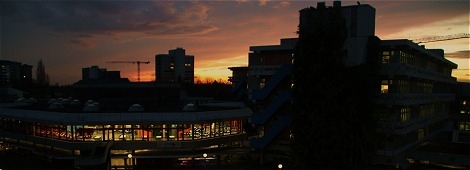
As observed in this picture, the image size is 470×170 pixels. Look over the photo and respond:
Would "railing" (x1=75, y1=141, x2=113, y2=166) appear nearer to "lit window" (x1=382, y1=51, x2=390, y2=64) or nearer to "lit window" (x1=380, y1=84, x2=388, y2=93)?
"lit window" (x1=380, y1=84, x2=388, y2=93)

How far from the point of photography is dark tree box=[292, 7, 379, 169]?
28.0 meters

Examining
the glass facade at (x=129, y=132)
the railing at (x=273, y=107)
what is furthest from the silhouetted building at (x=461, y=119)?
the glass facade at (x=129, y=132)

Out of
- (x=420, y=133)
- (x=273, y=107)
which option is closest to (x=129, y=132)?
(x=273, y=107)

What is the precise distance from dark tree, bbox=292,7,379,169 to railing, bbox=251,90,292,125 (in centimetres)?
259

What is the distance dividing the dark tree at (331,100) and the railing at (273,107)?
102 inches

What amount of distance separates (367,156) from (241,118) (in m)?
19.1

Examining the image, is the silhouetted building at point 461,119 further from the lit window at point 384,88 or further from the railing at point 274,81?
the railing at point 274,81

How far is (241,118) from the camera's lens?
44625 mm

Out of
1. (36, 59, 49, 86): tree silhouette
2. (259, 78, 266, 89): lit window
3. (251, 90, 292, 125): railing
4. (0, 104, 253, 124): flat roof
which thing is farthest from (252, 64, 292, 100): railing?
(36, 59, 49, 86): tree silhouette

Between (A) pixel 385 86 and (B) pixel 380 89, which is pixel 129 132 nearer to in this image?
(B) pixel 380 89

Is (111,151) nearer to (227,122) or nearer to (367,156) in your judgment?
(227,122)

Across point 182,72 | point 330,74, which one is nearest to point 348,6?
point 330,74

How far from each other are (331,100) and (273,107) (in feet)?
22.9

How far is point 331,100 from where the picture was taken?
28.1 meters
